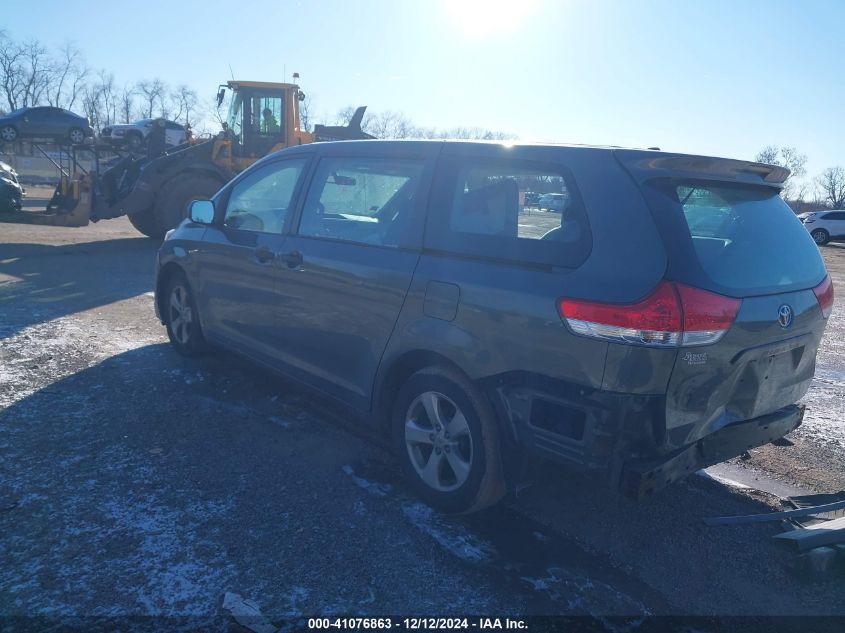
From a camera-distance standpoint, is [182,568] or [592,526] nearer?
[182,568]

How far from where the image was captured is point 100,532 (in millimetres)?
3119

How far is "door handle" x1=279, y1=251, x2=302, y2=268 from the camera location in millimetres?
4277

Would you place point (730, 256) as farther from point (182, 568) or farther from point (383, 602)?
point (182, 568)

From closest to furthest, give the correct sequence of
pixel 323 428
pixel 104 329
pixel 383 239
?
1. pixel 383 239
2. pixel 323 428
3. pixel 104 329

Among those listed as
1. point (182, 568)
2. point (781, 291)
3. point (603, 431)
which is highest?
point (781, 291)

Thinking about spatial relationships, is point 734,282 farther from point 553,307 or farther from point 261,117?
point 261,117

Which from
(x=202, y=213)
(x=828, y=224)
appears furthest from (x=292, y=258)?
(x=828, y=224)

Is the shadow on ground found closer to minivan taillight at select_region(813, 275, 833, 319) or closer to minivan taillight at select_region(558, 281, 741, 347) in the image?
minivan taillight at select_region(558, 281, 741, 347)

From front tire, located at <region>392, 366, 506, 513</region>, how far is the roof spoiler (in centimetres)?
128

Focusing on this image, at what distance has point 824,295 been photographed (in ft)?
11.3

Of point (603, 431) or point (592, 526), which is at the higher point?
point (603, 431)

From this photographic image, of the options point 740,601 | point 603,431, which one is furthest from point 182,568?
point 740,601

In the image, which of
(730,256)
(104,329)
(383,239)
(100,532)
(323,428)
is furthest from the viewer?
(104,329)

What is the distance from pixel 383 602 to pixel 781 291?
2332 mm
